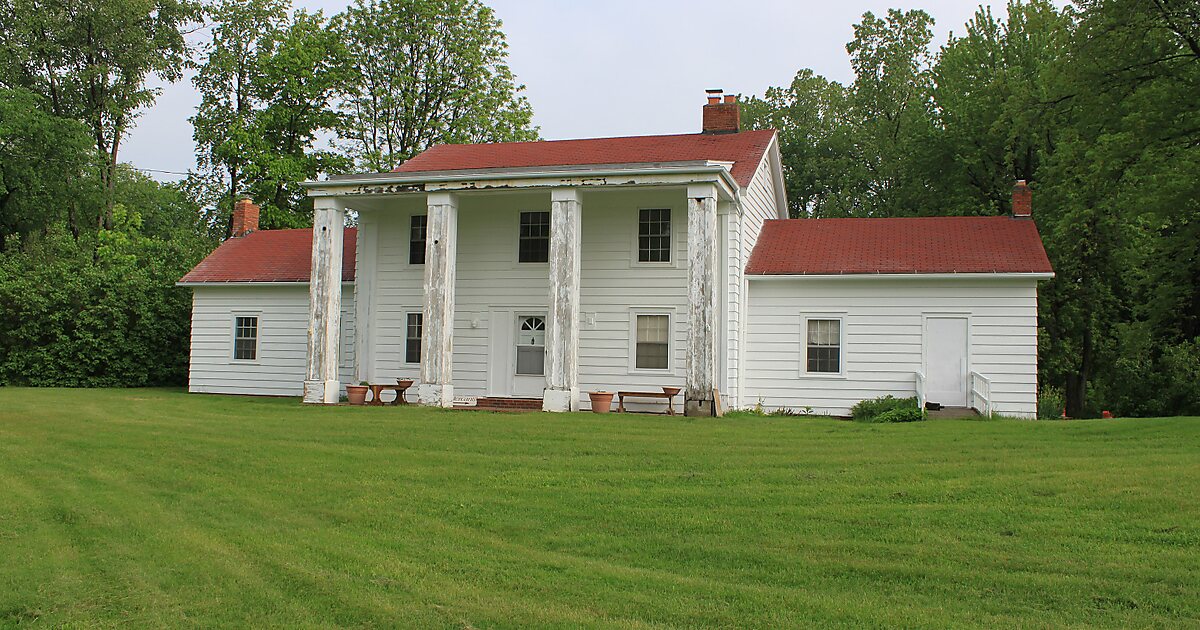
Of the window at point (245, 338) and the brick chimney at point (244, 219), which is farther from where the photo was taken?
the brick chimney at point (244, 219)

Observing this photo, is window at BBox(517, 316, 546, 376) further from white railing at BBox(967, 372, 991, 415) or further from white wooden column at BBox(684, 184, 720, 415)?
white railing at BBox(967, 372, 991, 415)

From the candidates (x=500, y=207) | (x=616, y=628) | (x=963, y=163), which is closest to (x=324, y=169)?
(x=500, y=207)

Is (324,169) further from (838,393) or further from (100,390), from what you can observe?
(838,393)

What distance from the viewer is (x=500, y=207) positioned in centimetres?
2183

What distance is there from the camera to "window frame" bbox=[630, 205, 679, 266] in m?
20.7

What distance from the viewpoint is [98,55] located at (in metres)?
37.7

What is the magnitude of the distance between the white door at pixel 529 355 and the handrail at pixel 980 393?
9.06 m

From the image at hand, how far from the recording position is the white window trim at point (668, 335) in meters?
20.4

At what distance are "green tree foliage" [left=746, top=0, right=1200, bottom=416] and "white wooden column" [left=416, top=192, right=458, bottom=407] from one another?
1334cm

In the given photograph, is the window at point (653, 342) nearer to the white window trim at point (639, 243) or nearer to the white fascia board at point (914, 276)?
the white window trim at point (639, 243)

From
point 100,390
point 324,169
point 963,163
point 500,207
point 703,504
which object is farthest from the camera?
point 324,169

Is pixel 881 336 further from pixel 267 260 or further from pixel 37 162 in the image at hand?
pixel 37 162

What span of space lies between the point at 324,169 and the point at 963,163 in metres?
23.8

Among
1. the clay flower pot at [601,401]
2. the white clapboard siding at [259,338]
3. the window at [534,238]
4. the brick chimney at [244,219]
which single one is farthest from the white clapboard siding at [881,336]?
the brick chimney at [244,219]
